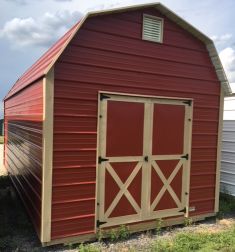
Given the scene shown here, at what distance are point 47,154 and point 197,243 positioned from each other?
10.3ft

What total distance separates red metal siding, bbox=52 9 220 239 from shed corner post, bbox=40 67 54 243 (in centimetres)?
11

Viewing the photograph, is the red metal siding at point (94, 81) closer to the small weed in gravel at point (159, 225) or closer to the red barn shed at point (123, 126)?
the red barn shed at point (123, 126)

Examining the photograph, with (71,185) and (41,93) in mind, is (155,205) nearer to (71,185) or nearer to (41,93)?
(71,185)

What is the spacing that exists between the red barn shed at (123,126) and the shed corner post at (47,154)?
0.05 ft

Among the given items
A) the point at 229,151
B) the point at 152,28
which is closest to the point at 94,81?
the point at 152,28

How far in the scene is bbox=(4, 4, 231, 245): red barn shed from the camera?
5.56 meters

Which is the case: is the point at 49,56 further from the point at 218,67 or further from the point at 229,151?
the point at 229,151

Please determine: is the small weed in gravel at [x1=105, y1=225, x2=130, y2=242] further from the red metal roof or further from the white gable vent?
the white gable vent

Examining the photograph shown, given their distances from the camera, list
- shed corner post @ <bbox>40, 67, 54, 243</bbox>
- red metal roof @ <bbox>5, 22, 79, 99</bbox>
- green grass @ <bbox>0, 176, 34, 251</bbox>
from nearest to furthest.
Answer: shed corner post @ <bbox>40, 67, 54, 243</bbox>, red metal roof @ <bbox>5, 22, 79, 99</bbox>, green grass @ <bbox>0, 176, 34, 251</bbox>

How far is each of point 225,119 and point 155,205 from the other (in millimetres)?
4206

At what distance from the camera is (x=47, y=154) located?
5.39 m

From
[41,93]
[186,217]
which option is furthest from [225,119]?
[41,93]

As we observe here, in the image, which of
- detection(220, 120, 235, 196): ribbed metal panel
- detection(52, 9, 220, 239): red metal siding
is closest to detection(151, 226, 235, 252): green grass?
detection(52, 9, 220, 239): red metal siding

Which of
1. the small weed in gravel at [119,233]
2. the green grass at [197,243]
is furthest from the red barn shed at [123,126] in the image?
the green grass at [197,243]
